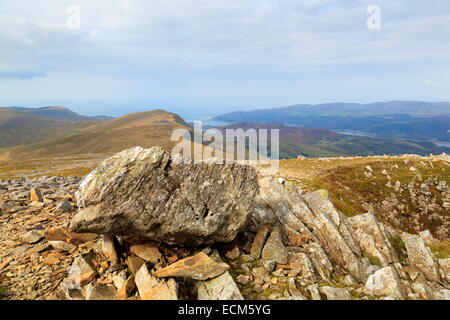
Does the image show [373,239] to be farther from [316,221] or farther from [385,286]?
[385,286]

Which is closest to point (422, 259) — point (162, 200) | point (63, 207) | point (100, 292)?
point (162, 200)

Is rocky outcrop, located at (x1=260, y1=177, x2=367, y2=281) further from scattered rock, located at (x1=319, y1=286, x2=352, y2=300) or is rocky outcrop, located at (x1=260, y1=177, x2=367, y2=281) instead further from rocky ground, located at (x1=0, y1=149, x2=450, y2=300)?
scattered rock, located at (x1=319, y1=286, x2=352, y2=300)

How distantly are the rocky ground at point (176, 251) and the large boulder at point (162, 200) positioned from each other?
5 cm

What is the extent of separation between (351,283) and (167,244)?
36.3 ft

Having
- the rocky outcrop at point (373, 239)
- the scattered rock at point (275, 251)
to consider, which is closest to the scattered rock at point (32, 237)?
the scattered rock at point (275, 251)

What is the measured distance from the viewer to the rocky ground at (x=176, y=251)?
11.5 meters

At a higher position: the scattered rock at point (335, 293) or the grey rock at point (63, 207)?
the grey rock at point (63, 207)

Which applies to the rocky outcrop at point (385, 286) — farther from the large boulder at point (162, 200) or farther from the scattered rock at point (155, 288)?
the scattered rock at point (155, 288)

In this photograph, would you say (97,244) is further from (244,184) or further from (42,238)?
(244,184)

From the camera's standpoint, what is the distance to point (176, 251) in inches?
564

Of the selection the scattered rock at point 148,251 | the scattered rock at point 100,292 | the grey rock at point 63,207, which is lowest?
the scattered rock at point 100,292
